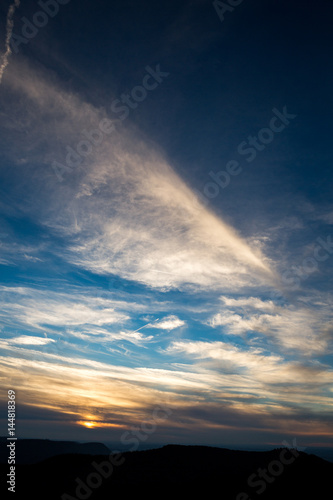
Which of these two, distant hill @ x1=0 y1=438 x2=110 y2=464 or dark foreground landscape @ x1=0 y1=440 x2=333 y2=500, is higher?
dark foreground landscape @ x1=0 y1=440 x2=333 y2=500

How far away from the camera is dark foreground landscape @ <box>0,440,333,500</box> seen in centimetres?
1738

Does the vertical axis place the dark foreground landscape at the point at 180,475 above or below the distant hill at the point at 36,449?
above

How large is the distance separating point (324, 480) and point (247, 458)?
730 centimetres

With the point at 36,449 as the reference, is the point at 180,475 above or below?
above

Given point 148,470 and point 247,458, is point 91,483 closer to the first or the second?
point 148,470

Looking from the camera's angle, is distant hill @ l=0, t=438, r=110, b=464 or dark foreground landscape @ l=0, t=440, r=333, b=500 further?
distant hill @ l=0, t=438, r=110, b=464

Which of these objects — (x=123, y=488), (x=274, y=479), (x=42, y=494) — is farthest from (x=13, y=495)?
(x=274, y=479)

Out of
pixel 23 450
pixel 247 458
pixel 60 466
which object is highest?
pixel 247 458

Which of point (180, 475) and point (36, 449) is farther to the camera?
point (36, 449)

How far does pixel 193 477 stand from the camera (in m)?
19.7

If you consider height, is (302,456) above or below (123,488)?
above

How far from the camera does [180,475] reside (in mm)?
20266

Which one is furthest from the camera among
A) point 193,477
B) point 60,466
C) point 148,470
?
point 60,466

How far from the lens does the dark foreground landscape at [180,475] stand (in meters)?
17.4
